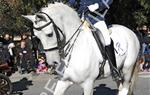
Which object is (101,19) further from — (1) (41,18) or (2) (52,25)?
(1) (41,18)

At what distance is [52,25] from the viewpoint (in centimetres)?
587

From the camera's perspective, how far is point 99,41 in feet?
22.0

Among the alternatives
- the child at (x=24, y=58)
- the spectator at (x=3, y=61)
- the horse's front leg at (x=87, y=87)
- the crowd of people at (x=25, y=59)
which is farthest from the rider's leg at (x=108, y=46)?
the child at (x=24, y=58)

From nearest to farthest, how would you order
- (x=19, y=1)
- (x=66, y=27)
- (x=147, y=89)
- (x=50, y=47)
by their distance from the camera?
1. (x=50, y=47)
2. (x=66, y=27)
3. (x=147, y=89)
4. (x=19, y=1)

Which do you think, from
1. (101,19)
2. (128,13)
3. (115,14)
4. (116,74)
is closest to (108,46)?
(101,19)

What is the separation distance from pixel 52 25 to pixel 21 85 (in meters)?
8.35

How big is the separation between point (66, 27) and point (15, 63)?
11.1m

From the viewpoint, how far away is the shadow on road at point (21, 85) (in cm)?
1258

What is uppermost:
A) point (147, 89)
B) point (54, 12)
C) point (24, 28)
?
point (54, 12)

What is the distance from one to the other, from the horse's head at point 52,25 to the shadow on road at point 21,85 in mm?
6204

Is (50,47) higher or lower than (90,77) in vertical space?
higher

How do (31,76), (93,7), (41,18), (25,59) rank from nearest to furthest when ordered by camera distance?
(41,18) < (93,7) < (31,76) < (25,59)

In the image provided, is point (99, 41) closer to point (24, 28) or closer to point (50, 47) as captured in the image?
point (50, 47)

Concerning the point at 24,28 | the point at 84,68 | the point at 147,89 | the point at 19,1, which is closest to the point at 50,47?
the point at 84,68
